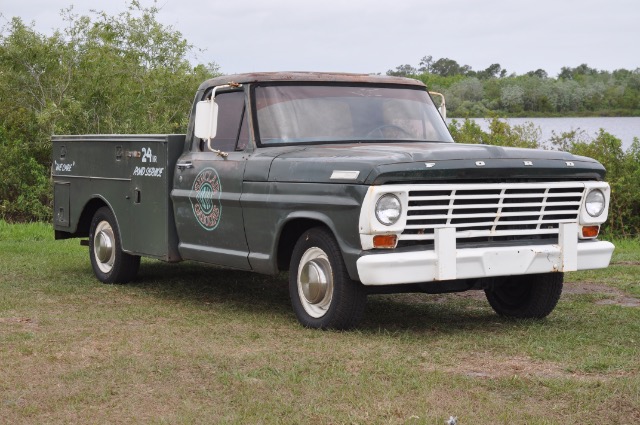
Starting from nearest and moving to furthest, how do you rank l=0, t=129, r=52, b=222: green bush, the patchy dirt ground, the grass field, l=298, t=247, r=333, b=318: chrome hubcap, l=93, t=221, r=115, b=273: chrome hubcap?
the grass field, l=298, t=247, r=333, b=318: chrome hubcap, the patchy dirt ground, l=93, t=221, r=115, b=273: chrome hubcap, l=0, t=129, r=52, b=222: green bush

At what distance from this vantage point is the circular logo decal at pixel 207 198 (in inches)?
344

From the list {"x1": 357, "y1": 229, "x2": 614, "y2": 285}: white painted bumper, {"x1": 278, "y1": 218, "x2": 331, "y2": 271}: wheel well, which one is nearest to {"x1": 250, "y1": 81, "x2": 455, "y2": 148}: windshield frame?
{"x1": 278, "y1": 218, "x2": 331, "y2": 271}: wheel well

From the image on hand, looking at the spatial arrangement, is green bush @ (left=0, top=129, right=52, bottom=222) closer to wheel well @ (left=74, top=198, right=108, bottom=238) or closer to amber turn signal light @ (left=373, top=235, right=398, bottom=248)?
wheel well @ (left=74, top=198, right=108, bottom=238)

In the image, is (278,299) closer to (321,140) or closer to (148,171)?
(148,171)

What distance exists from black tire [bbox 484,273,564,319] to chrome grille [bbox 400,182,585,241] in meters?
0.55

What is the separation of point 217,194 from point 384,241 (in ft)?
6.52

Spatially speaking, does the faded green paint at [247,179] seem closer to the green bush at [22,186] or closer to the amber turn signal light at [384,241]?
the amber turn signal light at [384,241]

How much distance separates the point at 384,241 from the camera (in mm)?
7191

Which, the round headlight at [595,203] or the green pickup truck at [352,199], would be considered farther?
the round headlight at [595,203]

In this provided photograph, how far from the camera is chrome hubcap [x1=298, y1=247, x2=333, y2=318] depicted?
766 centimetres

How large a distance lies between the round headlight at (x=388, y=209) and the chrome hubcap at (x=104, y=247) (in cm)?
406

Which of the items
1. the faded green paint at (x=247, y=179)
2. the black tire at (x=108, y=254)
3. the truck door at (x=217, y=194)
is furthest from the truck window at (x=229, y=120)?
the black tire at (x=108, y=254)

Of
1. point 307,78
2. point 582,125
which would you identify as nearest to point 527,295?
point 307,78

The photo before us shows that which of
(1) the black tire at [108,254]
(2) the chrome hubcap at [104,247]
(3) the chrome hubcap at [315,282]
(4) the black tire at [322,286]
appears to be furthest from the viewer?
(2) the chrome hubcap at [104,247]
